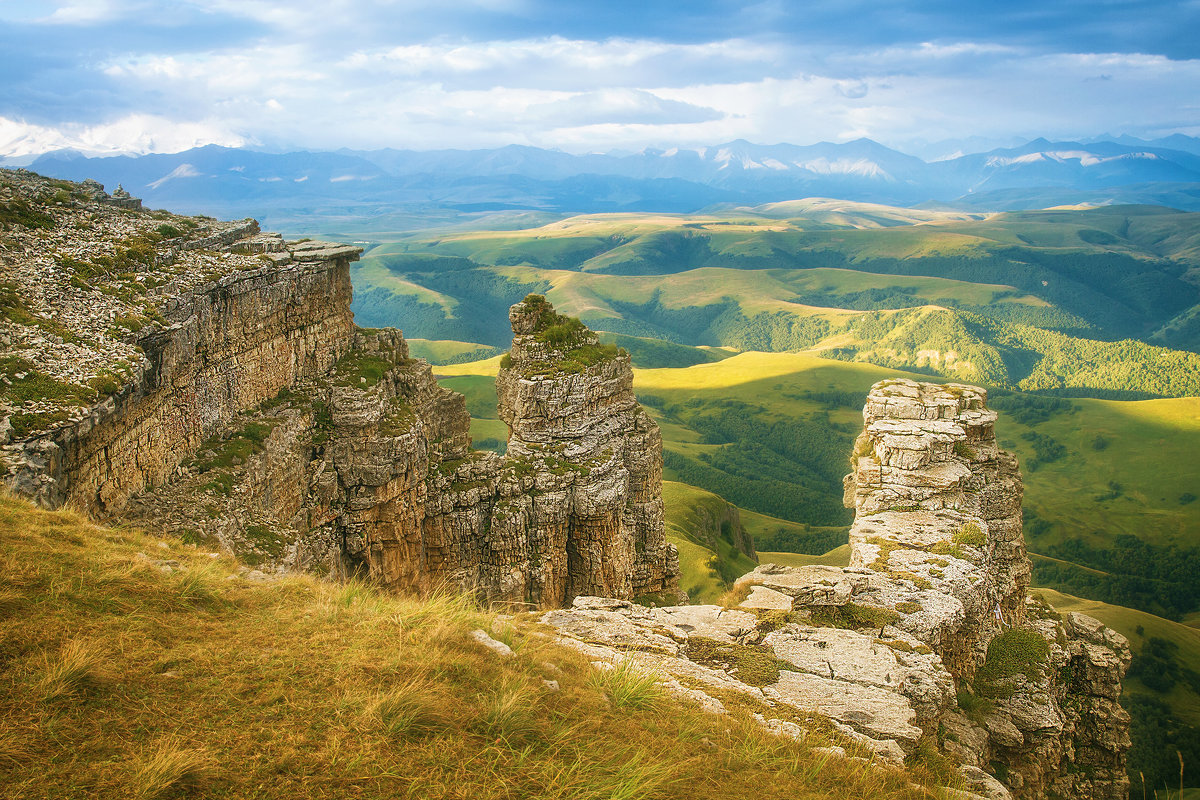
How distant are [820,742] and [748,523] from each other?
368 feet

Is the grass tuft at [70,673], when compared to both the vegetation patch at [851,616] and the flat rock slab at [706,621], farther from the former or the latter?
the vegetation patch at [851,616]

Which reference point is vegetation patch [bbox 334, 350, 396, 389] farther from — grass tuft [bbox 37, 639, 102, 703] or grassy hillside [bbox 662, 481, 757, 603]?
grass tuft [bbox 37, 639, 102, 703]

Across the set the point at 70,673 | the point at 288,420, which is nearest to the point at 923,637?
the point at 70,673

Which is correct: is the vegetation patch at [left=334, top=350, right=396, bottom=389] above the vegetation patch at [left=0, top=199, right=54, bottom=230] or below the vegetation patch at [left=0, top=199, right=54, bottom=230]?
below

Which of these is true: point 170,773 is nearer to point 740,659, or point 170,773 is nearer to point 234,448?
point 740,659

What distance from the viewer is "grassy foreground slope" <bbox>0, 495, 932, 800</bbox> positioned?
9.20m

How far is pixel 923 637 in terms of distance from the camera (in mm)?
23516

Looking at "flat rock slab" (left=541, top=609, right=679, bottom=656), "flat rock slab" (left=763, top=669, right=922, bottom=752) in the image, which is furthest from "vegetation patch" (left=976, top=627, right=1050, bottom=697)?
"flat rock slab" (left=541, top=609, right=679, bottom=656)

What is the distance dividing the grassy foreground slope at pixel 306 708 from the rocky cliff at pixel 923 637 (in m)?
2.53

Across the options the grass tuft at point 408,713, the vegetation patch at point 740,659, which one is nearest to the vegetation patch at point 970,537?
the vegetation patch at point 740,659

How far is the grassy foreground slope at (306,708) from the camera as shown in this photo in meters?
9.20

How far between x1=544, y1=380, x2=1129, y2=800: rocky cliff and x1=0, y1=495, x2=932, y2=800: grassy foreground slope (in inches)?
99.8

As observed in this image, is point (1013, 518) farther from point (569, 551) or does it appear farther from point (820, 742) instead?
point (820, 742)

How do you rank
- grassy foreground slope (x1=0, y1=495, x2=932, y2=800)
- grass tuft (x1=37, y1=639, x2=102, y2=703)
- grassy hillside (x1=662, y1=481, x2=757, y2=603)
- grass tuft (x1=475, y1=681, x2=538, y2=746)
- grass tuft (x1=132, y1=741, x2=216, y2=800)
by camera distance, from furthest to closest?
grassy hillside (x1=662, y1=481, x2=757, y2=603), grass tuft (x1=475, y1=681, x2=538, y2=746), grass tuft (x1=37, y1=639, x2=102, y2=703), grassy foreground slope (x1=0, y1=495, x2=932, y2=800), grass tuft (x1=132, y1=741, x2=216, y2=800)
